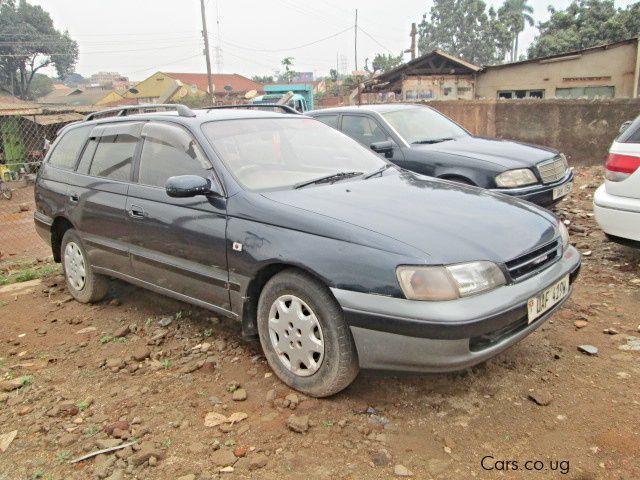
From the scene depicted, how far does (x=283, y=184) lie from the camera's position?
340 cm

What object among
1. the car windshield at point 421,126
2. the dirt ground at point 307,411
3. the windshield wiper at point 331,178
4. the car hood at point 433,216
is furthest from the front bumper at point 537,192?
the windshield wiper at point 331,178

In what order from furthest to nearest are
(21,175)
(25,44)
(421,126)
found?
1. (25,44)
2. (21,175)
3. (421,126)

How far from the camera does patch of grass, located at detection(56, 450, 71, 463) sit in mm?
2621

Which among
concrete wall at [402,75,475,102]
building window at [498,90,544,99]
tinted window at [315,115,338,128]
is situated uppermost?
concrete wall at [402,75,475,102]

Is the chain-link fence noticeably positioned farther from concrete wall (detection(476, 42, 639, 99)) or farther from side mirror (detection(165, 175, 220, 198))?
concrete wall (detection(476, 42, 639, 99))

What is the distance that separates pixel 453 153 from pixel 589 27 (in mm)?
29654

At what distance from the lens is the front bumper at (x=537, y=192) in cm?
562

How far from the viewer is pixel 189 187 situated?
3221 mm

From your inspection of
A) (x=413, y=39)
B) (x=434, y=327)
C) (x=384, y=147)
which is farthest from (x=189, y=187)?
(x=413, y=39)

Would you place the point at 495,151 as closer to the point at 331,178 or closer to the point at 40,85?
the point at 331,178

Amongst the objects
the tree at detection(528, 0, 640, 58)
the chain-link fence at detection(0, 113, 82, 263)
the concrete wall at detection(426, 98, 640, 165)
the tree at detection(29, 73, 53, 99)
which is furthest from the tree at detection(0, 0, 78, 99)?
the concrete wall at detection(426, 98, 640, 165)

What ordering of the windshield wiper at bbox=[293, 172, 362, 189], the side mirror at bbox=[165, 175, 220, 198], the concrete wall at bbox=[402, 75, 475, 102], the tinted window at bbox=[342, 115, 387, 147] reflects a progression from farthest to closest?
the concrete wall at bbox=[402, 75, 475, 102]
the tinted window at bbox=[342, 115, 387, 147]
the windshield wiper at bbox=[293, 172, 362, 189]
the side mirror at bbox=[165, 175, 220, 198]

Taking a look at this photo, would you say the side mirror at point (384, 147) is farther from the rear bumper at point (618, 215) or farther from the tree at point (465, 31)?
the tree at point (465, 31)

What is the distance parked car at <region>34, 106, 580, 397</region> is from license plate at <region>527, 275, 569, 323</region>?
0.01 meters
